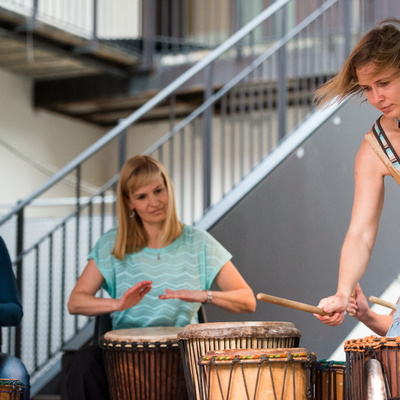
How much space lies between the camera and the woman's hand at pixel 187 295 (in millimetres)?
2672

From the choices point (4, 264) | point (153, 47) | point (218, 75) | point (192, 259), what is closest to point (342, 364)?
point (192, 259)

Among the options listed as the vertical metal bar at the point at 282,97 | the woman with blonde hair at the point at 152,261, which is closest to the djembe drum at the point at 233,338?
the woman with blonde hair at the point at 152,261

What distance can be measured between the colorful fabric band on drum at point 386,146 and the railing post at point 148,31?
621cm

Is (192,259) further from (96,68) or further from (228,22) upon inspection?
Answer: (228,22)

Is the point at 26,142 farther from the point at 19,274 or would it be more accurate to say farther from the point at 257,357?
the point at 257,357

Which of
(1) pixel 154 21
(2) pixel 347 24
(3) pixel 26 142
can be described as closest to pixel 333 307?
(2) pixel 347 24

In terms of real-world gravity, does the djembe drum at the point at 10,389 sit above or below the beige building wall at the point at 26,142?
below

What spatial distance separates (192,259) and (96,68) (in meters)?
5.15

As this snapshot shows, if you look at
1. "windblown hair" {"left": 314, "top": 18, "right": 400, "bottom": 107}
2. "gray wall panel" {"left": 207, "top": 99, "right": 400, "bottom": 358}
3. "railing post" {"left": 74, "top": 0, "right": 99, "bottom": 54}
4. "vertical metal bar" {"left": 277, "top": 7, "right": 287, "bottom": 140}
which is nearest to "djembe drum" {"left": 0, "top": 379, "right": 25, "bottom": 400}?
"windblown hair" {"left": 314, "top": 18, "right": 400, "bottom": 107}

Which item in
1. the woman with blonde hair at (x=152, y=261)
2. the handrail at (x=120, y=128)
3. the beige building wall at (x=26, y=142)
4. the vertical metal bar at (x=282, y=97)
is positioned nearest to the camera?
the woman with blonde hair at (x=152, y=261)

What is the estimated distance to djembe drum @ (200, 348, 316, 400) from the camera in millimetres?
2025

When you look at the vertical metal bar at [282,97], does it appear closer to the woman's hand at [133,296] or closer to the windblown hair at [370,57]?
the woman's hand at [133,296]

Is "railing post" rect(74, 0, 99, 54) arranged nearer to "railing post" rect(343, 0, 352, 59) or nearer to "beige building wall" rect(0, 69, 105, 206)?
"beige building wall" rect(0, 69, 105, 206)

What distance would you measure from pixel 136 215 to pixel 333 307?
4.73ft
